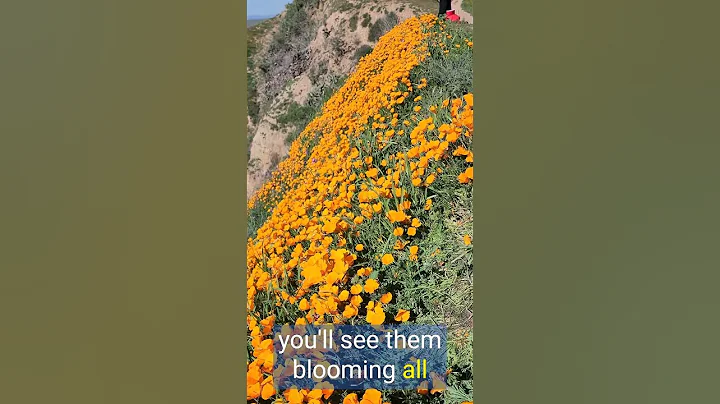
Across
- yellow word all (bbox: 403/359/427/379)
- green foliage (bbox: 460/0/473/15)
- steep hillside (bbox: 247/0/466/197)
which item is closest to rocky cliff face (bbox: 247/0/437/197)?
steep hillside (bbox: 247/0/466/197)

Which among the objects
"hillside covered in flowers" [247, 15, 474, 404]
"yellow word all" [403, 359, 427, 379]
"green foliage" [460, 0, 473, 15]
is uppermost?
"green foliage" [460, 0, 473, 15]

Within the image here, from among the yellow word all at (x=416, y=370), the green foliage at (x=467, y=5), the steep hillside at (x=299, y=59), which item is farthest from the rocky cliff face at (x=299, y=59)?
the yellow word all at (x=416, y=370)

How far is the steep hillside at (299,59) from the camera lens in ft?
5.99

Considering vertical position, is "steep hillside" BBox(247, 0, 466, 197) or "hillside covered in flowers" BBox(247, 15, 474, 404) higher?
"steep hillside" BBox(247, 0, 466, 197)

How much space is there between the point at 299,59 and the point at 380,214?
2.02 ft

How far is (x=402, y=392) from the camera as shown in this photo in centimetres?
175

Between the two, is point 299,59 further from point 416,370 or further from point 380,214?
point 416,370

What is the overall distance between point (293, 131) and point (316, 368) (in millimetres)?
802

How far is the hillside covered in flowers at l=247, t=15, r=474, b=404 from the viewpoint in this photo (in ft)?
5.78

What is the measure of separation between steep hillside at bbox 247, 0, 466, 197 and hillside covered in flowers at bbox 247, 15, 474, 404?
4 cm

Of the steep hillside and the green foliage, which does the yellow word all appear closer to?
the steep hillside

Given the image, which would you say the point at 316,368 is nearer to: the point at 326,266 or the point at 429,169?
the point at 326,266

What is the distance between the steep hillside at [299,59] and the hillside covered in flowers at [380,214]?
38 mm

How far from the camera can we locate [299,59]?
6.28ft
